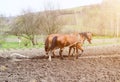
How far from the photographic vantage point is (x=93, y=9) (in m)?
20.8

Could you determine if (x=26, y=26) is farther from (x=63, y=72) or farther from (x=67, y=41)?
(x=63, y=72)

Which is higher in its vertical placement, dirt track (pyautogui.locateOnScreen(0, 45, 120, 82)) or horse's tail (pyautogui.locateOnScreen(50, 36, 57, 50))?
horse's tail (pyautogui.locateOnScreen(50, 36, 57, 50))

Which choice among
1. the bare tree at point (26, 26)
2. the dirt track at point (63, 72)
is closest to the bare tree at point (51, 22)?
the bare tree at point (26, 26)

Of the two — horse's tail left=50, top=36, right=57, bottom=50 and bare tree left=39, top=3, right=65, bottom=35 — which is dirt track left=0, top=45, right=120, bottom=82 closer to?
horse's tail left=50, top=36, right=57, bottom=50

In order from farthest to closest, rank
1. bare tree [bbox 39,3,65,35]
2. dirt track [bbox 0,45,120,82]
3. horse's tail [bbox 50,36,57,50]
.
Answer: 1. bare tree [bbox 39,3,65,35]
2. horse's tail [bbox 50,36,57,50]
3. dirt track [bbox 0,45,120,82]

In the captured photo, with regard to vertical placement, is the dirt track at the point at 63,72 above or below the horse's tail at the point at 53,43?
below

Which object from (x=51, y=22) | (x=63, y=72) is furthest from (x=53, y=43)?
(x=51, y=22)

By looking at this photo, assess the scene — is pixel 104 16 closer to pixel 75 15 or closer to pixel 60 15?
pixel 75 15

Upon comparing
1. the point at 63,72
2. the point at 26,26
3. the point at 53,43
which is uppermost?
the point at 26,26

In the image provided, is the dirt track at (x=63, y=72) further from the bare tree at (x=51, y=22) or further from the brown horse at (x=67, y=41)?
the bare tree at (x=51, y=22)

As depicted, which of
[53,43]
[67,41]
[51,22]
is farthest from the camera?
[51,22]

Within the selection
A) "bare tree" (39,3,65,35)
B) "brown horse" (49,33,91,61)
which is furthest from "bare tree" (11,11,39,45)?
"brown horse" (49,33,91,61)

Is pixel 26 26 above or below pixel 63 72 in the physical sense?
above

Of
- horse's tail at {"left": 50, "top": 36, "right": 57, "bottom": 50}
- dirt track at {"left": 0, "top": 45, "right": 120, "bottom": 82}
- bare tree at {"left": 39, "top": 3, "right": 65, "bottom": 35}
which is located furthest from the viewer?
bare tree at {"left": 39, "top": 3, "right": 65, "bottom": 35}
